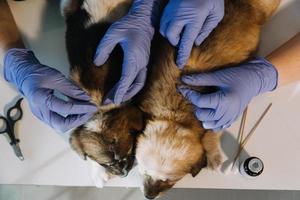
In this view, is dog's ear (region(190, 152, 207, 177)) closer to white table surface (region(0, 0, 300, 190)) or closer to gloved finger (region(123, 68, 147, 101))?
white table surface (region(0, 0, 300, 190))

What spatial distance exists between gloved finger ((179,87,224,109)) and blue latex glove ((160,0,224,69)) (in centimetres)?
9

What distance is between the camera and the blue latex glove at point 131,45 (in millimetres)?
1246

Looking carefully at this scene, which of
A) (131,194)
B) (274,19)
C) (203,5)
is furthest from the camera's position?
(131,194)

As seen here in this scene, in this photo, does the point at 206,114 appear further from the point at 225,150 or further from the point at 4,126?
the point at 4,126

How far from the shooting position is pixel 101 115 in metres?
1.29

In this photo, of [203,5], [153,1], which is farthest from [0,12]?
[203,5]

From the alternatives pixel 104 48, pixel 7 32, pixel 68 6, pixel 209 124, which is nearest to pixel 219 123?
pixel 209 124

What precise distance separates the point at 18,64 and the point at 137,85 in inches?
14.6

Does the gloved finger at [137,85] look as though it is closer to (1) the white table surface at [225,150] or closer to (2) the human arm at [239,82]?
(2) the human arm at [239,82]

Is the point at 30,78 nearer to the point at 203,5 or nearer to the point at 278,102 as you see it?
the point at 203,5

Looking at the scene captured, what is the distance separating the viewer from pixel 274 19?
1.47 metres

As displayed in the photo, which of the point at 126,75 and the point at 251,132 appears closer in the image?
the point at 126,75

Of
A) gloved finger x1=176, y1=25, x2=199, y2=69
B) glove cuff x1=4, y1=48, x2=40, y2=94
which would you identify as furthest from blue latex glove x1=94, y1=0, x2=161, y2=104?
glove cuff x1=4, y1=48, x2=40, y2=94

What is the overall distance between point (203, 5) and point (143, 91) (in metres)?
0.31
